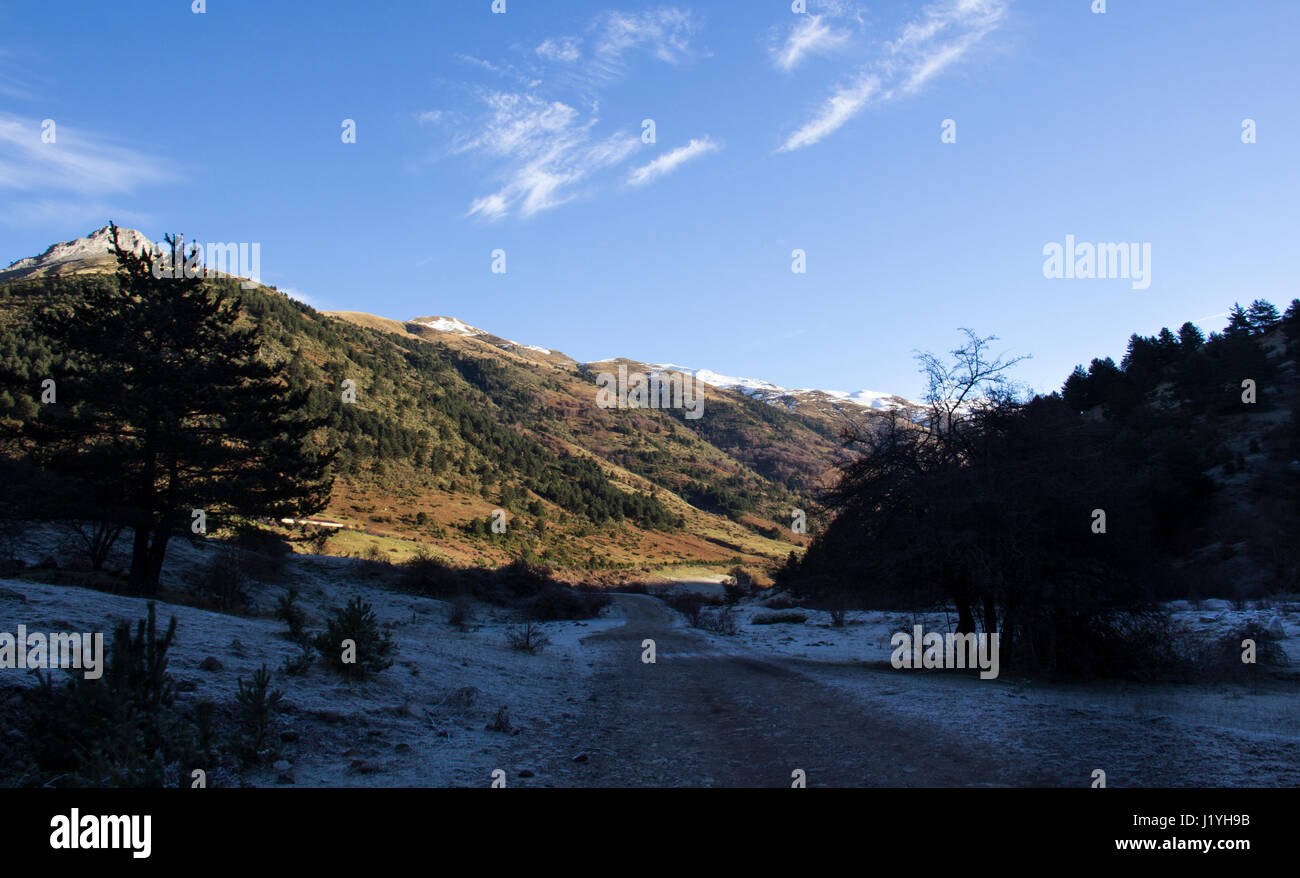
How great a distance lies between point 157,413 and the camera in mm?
18328

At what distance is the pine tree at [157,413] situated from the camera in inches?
721

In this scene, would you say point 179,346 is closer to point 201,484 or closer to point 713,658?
point 201,484

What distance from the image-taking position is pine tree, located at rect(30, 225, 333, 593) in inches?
721

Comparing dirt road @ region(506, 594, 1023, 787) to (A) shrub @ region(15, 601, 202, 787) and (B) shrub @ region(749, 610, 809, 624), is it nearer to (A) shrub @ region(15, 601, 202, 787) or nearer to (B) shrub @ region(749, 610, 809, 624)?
(A) shrub @ region(15, 601, 202, 787)

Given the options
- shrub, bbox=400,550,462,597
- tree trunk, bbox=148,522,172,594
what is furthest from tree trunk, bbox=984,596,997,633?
shrub, bbox=400,550,462,597

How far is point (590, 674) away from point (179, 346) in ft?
52.3

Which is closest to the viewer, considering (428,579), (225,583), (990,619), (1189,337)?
(990,619)

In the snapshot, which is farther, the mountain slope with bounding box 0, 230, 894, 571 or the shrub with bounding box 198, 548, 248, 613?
the mountain slope with bounding box 0, 230, 894, 571

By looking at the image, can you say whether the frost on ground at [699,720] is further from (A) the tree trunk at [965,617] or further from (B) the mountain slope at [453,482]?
(B) the mountain slope at [453,482]

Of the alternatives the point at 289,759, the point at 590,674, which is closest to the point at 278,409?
the point at 590,674

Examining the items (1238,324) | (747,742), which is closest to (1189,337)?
(1238,324)

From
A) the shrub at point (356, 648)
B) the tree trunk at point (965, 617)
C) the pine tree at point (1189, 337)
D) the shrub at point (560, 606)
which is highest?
the pine tree at point (1189, 337)

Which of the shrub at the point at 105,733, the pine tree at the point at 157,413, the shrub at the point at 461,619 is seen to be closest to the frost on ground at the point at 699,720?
the shrub at the point at 105,733

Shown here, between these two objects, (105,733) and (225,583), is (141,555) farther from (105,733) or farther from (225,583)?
(105,733)
